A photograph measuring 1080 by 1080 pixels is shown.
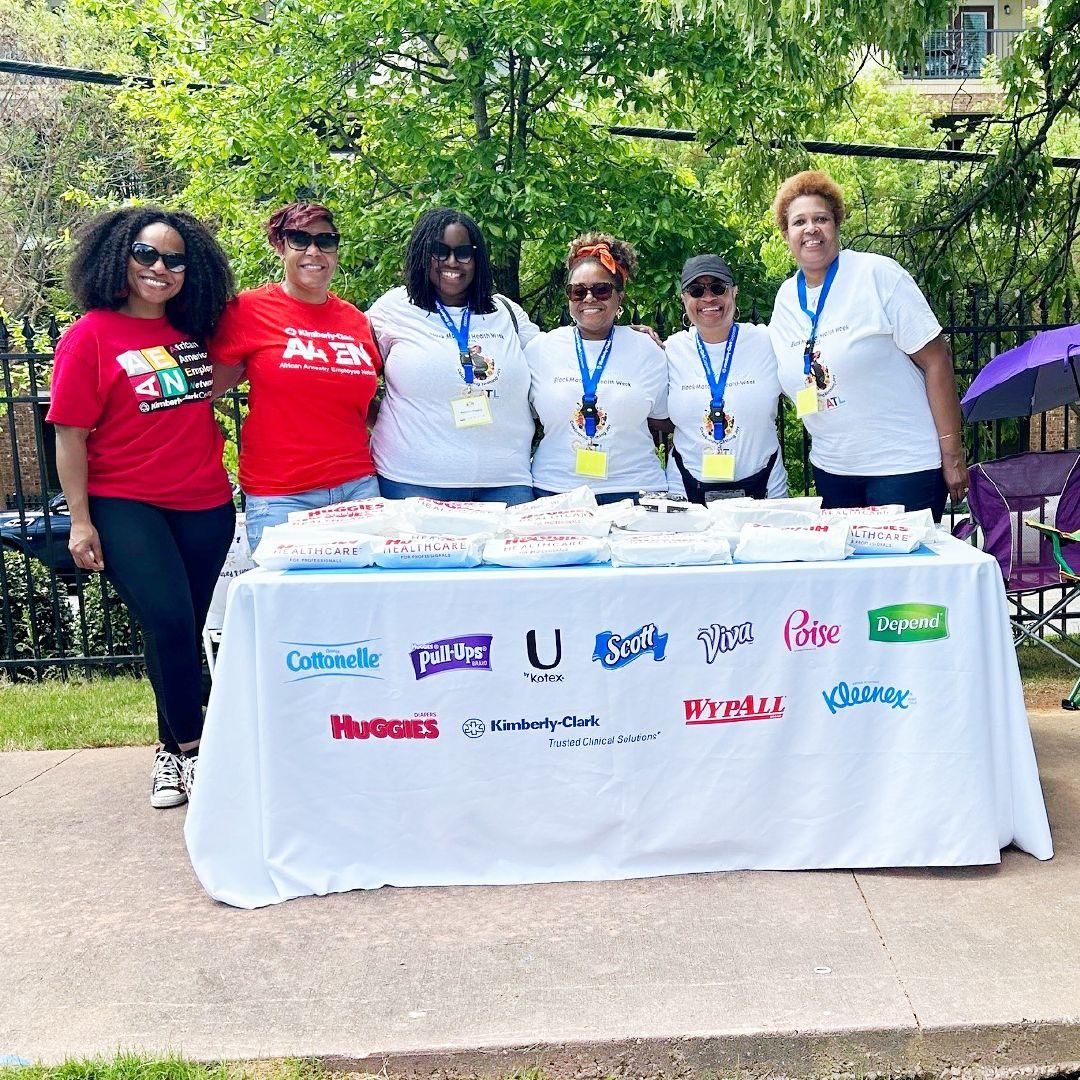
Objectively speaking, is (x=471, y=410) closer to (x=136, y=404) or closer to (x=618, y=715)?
(x=136, y=404)

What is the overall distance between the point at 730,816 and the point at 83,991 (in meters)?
1.84

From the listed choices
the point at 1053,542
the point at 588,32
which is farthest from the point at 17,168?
the point at 1053,542

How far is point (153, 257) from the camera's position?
159 inches

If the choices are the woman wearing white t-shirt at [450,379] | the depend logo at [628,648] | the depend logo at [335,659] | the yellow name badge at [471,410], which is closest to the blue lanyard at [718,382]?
the woman wearing white t-shirt at [450,379]

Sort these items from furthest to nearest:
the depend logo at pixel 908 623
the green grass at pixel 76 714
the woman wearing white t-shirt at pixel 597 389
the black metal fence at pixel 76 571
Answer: the black metal fence at pixel 76 571 → the green grass at pixel 76 714 → the woman wearing white t-shirt at pixel 597 389 → the depend logo at pixel 908 623

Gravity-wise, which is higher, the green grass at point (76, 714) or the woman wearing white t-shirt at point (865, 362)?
the woman wearing white t-shirt at point (865, 362)

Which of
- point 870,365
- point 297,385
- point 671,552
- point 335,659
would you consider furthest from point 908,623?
point 297,385

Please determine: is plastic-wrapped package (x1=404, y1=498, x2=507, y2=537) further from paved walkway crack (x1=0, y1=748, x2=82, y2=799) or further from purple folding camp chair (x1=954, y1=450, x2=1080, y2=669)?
purple folding camp chair (x1=954, y1=450, x2=1080, y2=669)

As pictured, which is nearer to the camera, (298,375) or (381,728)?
(381,728)

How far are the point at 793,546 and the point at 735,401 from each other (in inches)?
41.7

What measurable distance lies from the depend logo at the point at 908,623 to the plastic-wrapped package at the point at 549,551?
2.71 ft

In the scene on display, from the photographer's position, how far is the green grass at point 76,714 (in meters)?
5.55

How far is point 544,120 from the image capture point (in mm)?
7582

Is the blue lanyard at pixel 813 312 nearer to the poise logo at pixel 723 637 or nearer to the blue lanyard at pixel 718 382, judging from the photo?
the blue lanyard at pixel 718 382
